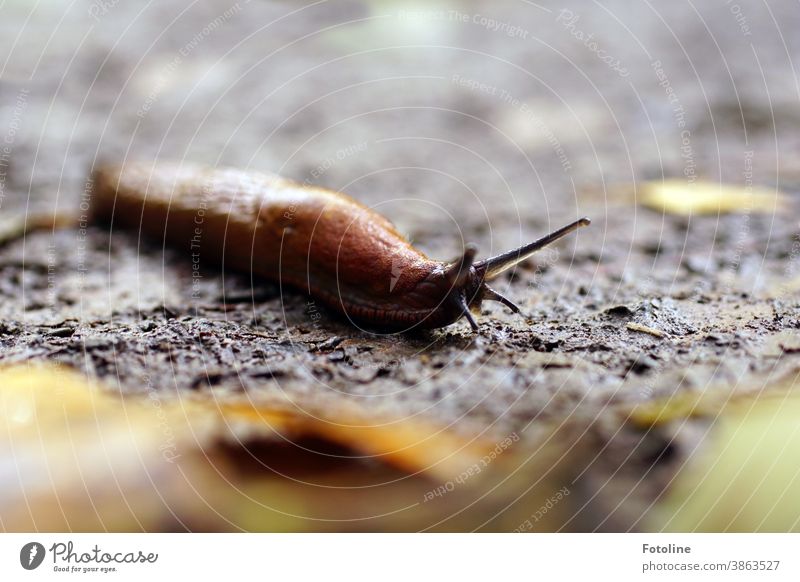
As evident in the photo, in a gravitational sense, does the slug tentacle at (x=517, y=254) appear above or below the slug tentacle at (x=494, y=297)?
above

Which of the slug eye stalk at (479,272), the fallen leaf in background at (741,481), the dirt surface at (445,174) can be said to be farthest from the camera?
the slug eye stalk at (479,272)

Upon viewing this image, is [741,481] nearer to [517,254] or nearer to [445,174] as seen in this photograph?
[517,254]

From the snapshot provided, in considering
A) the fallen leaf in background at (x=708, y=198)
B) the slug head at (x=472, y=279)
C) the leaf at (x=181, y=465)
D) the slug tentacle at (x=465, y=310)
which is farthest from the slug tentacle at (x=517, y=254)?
the fallen leaf in background at (x=708, y=198)

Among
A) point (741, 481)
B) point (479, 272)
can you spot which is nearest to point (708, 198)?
point (479, 272)

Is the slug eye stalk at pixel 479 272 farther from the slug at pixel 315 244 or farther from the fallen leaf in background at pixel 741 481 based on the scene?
the fallen leaf in background at pixel 741 481

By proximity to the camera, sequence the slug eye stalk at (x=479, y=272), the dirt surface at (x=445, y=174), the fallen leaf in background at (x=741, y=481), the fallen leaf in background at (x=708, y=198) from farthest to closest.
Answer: the fallen leaf in background at (x=708, y=198) < the slug eye stalk at (x=479, y=272) < the dirt surface at (x=445, y=174) < the fallen leaf in background at (x=741, y=481)

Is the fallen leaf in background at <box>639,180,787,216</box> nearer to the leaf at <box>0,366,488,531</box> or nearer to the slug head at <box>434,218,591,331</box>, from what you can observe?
the slug head at <box>434,218,591,331</box>
